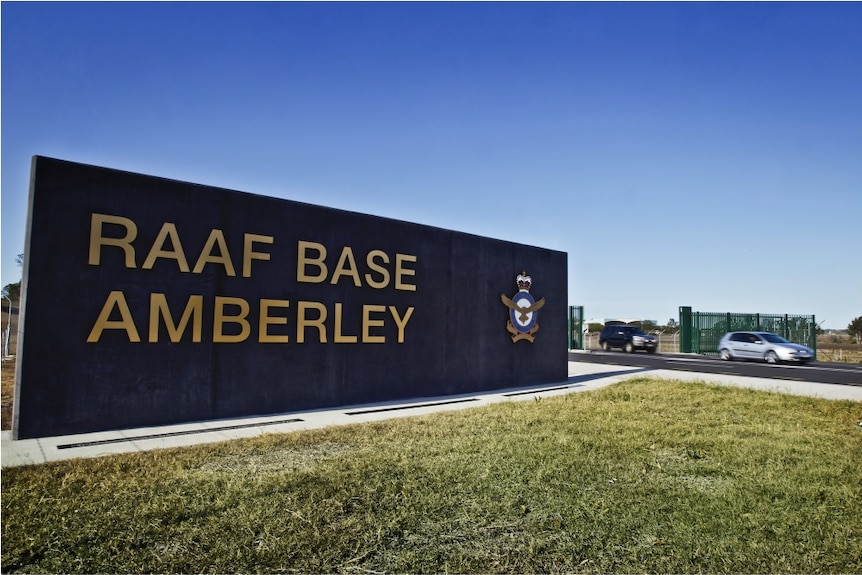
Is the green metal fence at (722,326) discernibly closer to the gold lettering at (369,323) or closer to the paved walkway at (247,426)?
the paved walkway at (247,426)

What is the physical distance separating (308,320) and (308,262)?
97cm

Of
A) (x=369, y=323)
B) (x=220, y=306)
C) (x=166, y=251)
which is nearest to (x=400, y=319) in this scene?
(x=369, y=323)

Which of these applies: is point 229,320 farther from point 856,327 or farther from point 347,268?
point 856,327

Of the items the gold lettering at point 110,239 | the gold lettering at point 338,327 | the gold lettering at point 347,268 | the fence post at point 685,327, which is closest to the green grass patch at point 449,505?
the gold lettering at point 338,327

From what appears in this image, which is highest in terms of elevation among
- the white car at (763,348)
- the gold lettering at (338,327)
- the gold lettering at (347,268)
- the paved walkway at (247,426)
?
the gold lettering at (347,268)

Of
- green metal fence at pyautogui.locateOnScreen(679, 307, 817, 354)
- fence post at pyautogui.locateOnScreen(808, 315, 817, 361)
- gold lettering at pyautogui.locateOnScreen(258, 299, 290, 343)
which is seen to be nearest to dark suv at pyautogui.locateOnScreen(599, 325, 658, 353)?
green metal fence at pyautogui.locateOnScreen(679, 307, 817, 354)

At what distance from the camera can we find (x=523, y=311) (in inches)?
485

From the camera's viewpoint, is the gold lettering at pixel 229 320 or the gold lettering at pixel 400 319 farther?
the gold lettering at pixel 400 319

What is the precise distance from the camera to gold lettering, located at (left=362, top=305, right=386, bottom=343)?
30.9 ft

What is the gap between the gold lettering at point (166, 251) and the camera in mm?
7172

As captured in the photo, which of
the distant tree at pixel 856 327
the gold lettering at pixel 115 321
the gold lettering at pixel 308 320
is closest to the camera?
the gold lettering at pixel 115 321

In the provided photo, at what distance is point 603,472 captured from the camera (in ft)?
16.6

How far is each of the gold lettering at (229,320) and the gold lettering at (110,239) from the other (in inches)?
50.3

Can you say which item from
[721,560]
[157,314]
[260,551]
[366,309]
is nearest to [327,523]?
Answer: [260,551]
